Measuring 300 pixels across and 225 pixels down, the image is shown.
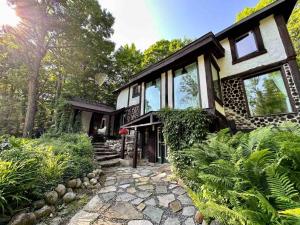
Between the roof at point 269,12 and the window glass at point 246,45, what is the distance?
477mm

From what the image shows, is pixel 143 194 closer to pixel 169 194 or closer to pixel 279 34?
pixel 169 194

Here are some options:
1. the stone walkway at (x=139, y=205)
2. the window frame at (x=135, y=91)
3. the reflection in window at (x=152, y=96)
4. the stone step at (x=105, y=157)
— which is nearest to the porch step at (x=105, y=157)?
the stone step at (x=105, y=157)

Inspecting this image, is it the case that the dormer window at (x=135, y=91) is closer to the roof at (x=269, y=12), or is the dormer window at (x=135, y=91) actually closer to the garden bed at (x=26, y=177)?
the roof at (x=269, y=12)

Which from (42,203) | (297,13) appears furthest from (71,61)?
(297,13)

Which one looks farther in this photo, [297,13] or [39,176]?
[297,13]

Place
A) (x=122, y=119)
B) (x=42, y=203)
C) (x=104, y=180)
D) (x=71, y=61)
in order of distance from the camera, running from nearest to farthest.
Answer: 1. (x=42, y=203)
2. (x=104, y=180)
3. (x=71, y=61)
4. (x=122, y=119)

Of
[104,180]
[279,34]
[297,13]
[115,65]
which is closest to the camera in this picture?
[104,180]

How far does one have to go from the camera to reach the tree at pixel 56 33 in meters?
9.80

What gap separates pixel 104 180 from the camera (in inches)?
199

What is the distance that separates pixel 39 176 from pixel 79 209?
3.50ft

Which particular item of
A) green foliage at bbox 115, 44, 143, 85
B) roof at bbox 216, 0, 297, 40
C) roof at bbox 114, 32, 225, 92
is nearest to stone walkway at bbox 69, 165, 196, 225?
roof at bbox 114, 32, 225, 92

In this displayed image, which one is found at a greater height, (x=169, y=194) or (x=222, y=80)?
(x=222, y=80)

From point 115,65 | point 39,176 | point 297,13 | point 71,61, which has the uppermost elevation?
point 115,65

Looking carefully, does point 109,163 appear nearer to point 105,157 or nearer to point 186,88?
point 105,157
